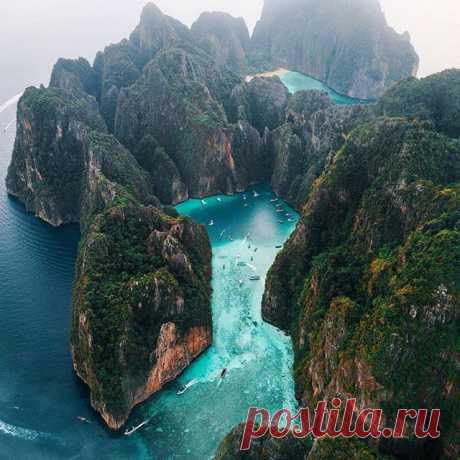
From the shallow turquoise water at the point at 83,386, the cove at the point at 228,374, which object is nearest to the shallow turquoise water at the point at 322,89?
the shallow turquoise water at the point at 83,386

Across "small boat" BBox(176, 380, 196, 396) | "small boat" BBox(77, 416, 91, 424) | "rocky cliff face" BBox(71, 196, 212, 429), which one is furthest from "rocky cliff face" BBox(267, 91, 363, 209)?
"small boat" BBox(77, 416, 91, 424)

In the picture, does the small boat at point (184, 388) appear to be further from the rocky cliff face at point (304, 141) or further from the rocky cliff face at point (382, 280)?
the rocky cliff face at point (304, 141)

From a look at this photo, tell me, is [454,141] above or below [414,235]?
above

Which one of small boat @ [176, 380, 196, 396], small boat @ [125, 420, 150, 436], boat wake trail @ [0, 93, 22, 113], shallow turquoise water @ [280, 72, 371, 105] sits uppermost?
shallow turquoise water @ [280, 72, 371, 105]

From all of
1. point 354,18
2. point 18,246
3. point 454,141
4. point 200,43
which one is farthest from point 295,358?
point 354,18

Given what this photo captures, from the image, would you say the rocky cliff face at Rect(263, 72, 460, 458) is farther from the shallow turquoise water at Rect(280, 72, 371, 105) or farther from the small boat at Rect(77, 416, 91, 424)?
the shallow turquoise water at Rect(280, 72, 371, 105)

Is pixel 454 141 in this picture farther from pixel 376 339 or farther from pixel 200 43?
pixel 200 43

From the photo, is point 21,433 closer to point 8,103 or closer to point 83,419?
point 83,419
